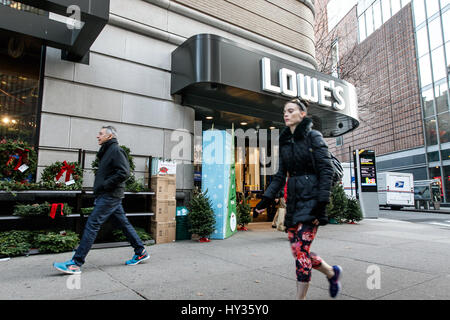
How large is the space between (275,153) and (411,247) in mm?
8015

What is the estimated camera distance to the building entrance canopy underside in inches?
285

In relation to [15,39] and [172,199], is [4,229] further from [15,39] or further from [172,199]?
[15,39]

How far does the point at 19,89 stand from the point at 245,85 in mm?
5276

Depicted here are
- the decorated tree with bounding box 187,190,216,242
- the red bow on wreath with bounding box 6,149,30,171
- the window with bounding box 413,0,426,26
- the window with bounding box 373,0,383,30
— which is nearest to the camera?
the red bow on wreath with bounding box 6,149,30,171

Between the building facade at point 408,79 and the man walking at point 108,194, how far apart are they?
24258 millimetres

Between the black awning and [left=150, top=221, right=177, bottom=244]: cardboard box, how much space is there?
13.1 ft

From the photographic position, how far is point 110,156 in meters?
4.34

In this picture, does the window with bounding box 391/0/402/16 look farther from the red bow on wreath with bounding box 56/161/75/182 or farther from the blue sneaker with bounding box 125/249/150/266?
the blue sneaker with bounding box 125/249/150/266

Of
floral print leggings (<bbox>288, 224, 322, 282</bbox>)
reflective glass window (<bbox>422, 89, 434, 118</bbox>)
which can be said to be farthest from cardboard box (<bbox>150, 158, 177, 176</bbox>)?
reflective glass window (<bbox>422, 89, 434, 118</bbox>)

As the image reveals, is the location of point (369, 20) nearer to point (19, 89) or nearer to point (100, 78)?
point (100, 78)

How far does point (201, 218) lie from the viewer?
682 centimetres

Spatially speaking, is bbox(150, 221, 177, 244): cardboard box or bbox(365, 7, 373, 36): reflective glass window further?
bbox(365, 7, 373, 36): reflective glass window
